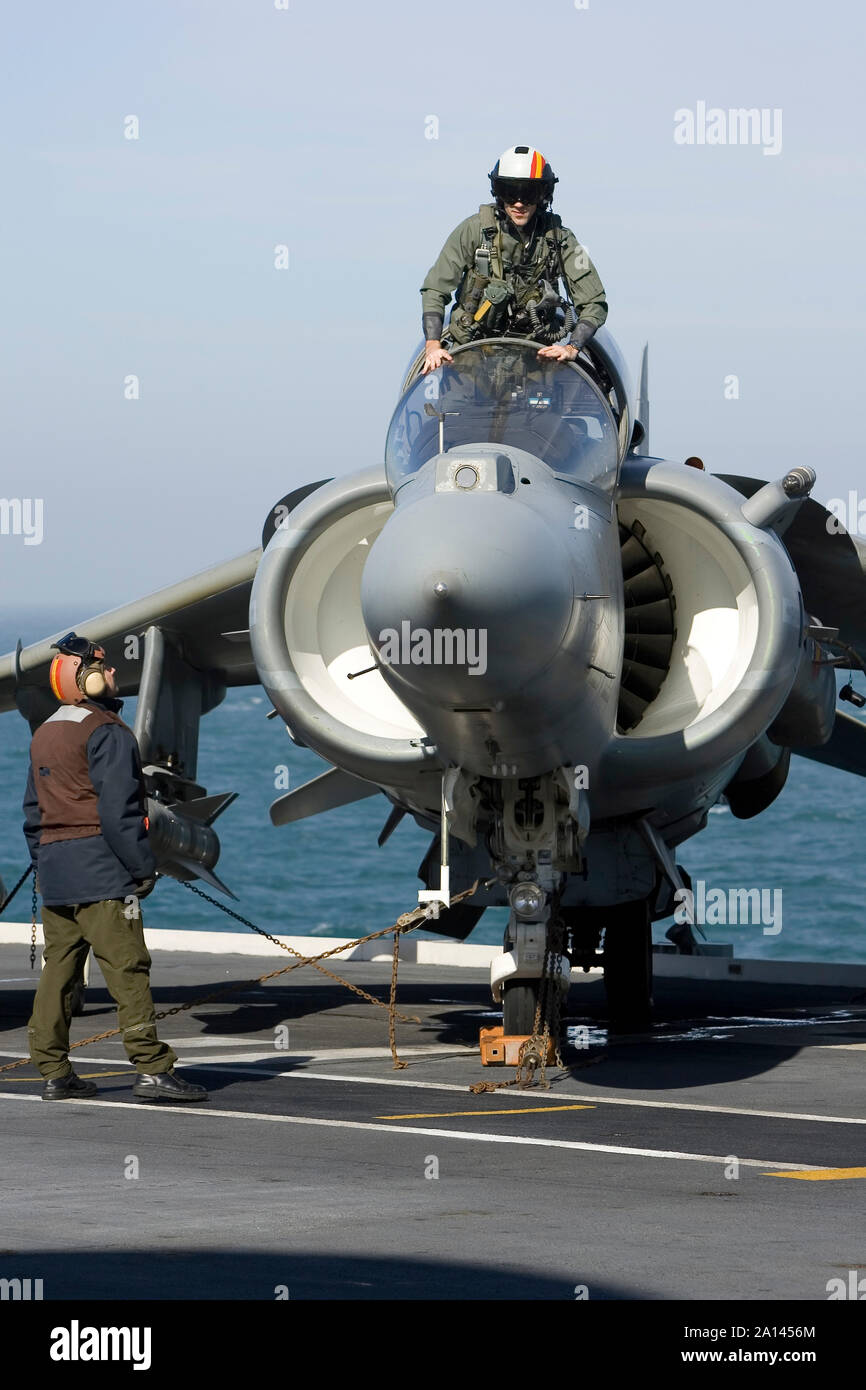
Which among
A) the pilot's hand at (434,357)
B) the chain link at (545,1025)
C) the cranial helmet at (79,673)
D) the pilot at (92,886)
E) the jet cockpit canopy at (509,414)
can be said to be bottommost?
the chain link at (545,1025)

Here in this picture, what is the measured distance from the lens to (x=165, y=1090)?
9.41 metres

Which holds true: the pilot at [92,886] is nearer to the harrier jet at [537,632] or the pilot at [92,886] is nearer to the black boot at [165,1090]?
the black boot at [165,1090]

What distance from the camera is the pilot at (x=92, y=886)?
30.9 feet

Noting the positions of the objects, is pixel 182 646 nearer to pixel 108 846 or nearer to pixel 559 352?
pixel 559 352

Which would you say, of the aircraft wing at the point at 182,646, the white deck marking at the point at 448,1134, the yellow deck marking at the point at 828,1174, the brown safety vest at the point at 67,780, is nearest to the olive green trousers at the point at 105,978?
the white deck marking at the point at 448,1134

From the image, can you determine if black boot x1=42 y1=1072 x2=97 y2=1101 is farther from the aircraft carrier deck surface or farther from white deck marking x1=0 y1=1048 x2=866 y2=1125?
white deck marking x1=0 y1=1048 x2=866 y2=1125

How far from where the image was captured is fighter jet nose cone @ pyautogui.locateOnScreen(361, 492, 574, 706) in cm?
848

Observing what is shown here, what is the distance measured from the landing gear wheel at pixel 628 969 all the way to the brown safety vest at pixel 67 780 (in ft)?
15.8

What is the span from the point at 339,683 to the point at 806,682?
10.6 ft

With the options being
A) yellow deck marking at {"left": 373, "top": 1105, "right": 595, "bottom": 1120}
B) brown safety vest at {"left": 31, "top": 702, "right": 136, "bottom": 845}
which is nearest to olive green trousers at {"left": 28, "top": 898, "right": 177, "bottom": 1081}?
brown safety vest at {"left": 31, "top": 702, "right": 136, "bottom": 845}

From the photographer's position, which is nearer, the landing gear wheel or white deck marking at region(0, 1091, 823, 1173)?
white deck marking at region(0, 1091, 823, 1173)

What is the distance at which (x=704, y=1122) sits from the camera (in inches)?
353

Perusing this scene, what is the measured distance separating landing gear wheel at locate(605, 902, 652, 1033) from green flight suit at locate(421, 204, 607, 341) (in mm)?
4261
